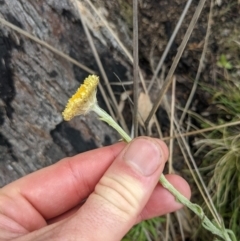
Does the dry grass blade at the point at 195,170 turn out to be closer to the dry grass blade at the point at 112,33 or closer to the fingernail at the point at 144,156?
the dry grass blade at the point at 112,33

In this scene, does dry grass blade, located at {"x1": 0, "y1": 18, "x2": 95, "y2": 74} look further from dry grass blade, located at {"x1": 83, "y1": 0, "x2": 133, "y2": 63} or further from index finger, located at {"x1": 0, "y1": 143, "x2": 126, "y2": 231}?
index finger, located at {"x1": 0, "y1": 143, "x2": 126, "y2": 231}

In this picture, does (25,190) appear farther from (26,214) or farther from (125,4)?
(125,4)

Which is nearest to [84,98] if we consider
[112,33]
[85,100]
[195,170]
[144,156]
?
[85,100]

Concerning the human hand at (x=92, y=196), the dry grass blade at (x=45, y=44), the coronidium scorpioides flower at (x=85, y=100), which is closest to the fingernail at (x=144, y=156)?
the human hand at (x=92, y=196)

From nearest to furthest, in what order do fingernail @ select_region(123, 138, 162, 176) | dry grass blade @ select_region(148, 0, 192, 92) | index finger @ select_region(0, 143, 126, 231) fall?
1. fingernail @ select_region(123, 138, 162, 176)
2. index finger @ select_region(0, 143, 126, 231)
3. dry grass blade @ select_region(148, 0, 192, 92)

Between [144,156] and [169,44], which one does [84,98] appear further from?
[169,44]

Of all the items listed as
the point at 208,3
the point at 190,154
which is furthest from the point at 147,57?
the point at 190,154

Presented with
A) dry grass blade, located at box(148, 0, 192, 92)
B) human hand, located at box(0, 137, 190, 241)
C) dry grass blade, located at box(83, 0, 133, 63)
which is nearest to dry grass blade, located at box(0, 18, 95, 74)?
dry grass blade, located at box(83, 0, 133, 63)
